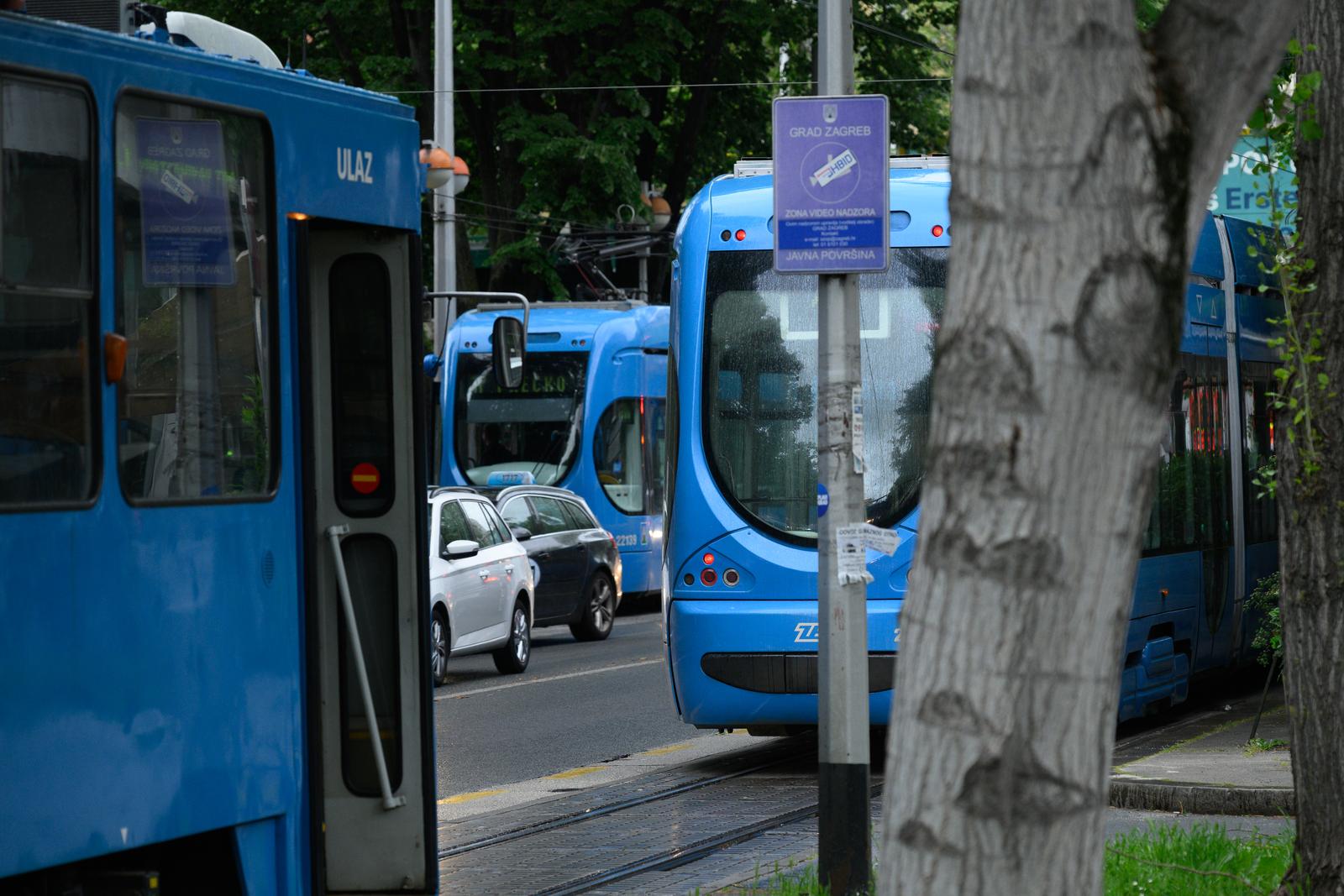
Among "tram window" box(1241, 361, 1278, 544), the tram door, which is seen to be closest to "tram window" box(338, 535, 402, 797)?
the tram door

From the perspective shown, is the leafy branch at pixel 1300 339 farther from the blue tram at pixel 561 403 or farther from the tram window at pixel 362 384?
the blue tram at pixel 561 403

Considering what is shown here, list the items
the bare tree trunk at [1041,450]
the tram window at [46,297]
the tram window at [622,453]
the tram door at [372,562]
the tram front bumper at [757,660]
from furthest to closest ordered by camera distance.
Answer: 1. the tram window at [622,453]
2. the tram front bumper at [757,660]
3. the tram door at [372,562]
4. the tram window at [46,297]
5. the bare tree trunk at [1041,450]

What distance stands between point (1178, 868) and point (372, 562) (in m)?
3.11

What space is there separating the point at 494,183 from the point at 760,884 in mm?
25245

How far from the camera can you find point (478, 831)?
31.9ft

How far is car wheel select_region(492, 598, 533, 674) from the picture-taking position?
17875 millimetres

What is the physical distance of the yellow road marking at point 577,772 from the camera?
38.8 ft

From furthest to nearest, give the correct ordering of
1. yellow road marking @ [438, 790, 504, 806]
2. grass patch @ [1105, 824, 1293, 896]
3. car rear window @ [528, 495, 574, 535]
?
1. car rear window @ [528, 495, 574, 535]
2. yellow road marking @ [438, 790, 504, 806]
3. grass patch @ [1105, 824, 1293, 896]

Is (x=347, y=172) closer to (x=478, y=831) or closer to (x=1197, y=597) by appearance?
(x=478, y=831)

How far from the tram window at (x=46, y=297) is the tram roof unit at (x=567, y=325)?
20.2 meters

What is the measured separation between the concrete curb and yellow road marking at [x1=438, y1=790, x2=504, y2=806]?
11.1ft

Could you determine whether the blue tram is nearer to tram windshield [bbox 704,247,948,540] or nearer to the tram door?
tram windshield [bbox 704,247,948,540]

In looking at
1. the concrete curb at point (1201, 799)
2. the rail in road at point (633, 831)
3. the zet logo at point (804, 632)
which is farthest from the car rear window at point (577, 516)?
the concrete curb at point (1201, 799)

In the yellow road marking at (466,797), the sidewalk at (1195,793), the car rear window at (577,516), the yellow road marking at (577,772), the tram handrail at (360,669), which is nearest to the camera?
the tram handrail at (360,669)
